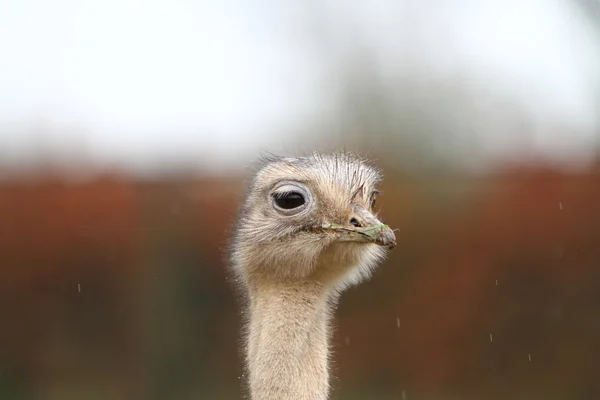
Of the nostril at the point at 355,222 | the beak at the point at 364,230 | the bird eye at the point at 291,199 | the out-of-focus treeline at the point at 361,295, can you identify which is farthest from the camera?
the out-of-focus treeline at the point at 361,295

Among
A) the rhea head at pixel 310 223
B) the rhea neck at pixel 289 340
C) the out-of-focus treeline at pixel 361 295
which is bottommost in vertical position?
the out-of-focus treeline at pixel 361 295

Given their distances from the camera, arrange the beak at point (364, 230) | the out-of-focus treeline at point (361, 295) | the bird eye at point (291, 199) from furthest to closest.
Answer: the out-of-focus treeline at point (361, 295)
the bird eye at point (291, 199)
the beak at point (364, 230)

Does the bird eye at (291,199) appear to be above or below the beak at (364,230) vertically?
above

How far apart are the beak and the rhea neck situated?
0.70 feet

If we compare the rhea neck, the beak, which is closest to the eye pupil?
the beak

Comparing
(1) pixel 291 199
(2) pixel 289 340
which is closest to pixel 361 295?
(1) pixel 291 199

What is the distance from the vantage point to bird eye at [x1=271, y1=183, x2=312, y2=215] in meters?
3.64

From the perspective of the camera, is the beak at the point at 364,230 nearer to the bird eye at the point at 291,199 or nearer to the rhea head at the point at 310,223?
the rhea head at the point at 310,223

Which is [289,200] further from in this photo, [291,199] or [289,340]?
[289,340]

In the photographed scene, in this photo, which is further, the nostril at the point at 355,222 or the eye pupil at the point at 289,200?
the eye pupil at the point at 289,200

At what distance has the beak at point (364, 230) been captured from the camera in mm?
3387

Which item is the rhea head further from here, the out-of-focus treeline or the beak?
the out-of-focus treeline

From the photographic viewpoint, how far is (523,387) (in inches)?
388

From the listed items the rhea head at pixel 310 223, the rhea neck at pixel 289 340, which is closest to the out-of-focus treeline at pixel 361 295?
the rhea head at pixel 310 223
